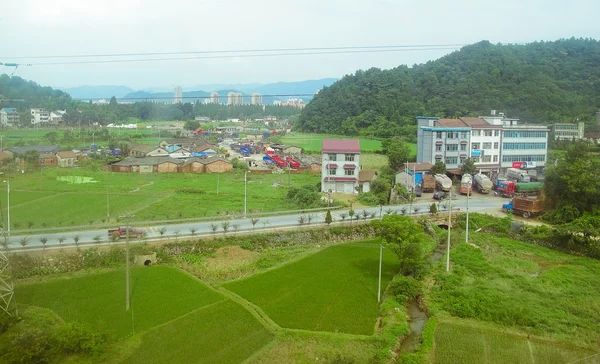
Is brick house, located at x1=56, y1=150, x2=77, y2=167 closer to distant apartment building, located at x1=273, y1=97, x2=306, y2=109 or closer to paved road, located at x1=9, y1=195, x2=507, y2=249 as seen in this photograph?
paved road, located at x1=9, y1=195, x2=507, y2=249

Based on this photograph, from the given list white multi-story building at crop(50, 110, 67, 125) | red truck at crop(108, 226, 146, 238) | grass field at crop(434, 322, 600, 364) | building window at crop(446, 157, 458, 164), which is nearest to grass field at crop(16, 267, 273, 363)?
red truck at crop(108, 226, 146, 238)

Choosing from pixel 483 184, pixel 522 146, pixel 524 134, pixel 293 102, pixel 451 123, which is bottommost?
pixel 483 184

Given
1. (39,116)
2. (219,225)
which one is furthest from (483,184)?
(39,116)

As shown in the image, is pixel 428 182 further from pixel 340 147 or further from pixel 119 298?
pixel 119 298

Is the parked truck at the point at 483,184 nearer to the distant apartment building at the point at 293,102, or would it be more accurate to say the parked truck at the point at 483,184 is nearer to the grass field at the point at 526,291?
the grass field at the point at 526,291

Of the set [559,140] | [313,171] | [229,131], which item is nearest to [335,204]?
[313,171]

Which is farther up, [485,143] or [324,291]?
[485,143]

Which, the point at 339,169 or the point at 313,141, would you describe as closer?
the point at 339,169

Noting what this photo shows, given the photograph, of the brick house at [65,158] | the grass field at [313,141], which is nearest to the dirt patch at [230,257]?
the brick house at [65,158]
